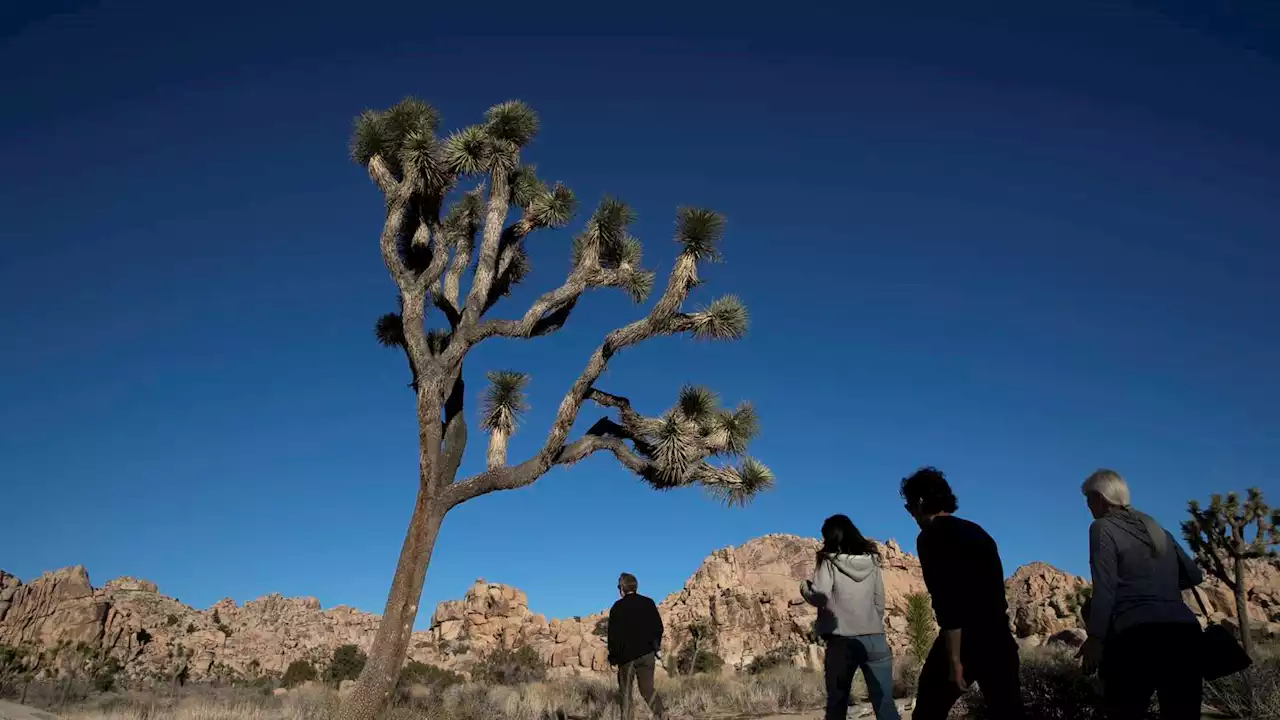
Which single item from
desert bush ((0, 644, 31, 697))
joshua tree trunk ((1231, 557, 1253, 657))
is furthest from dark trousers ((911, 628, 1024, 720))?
joshua tree trunk ((1231, 557, 1253, 657))

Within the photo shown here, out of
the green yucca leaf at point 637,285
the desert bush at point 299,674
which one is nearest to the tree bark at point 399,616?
the green yucca leaf at point 637,285

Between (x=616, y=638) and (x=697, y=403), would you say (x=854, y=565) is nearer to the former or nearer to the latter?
(x=616, y=638)

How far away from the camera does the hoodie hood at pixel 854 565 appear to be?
17.2ft

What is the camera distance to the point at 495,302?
37.6 feet

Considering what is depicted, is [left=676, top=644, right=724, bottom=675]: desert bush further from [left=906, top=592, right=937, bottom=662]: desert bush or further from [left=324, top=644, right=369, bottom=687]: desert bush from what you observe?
[left=906, top=592, right=937, bottom=662]: desert bush

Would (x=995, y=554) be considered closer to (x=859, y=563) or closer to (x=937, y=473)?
(x=937, y=473)

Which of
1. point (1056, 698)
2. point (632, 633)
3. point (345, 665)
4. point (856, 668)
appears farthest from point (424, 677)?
point (856, 668)

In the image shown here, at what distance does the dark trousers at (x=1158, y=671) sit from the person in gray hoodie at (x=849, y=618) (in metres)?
1.63

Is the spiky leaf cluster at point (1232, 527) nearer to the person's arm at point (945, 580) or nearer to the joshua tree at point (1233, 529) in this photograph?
the joshua tree at point (1233, 529)

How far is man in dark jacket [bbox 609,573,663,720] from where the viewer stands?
7.82m

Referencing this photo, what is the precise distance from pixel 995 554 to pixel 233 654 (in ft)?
115

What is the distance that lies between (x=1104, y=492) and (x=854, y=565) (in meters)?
1.74

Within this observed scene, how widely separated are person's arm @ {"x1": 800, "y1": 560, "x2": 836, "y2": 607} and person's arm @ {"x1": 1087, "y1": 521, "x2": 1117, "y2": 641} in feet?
5.75

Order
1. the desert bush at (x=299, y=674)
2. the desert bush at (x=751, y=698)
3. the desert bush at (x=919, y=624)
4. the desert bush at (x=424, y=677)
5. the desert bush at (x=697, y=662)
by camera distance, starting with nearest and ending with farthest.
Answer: the desert bush at (x=751, y=698) → the desert bush at (x=919, y=624) → the desert bush at (x=424, y=677) → the desert bush at (x=299, y=674) → the desert bush at (x=697, y=662)
